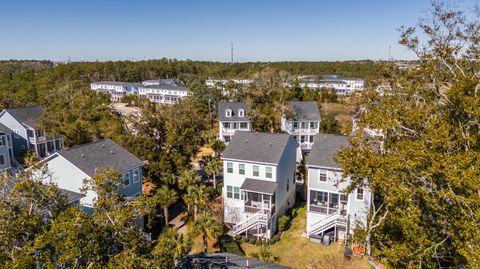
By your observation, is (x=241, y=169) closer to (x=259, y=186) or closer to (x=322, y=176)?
(x=259, y=186)

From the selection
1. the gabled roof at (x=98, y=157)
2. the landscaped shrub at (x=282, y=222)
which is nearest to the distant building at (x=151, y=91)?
the gabled roof at (x=98, y=157)

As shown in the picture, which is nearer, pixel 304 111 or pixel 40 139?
pixel 40 139

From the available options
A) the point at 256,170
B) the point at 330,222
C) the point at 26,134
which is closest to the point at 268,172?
the point at 256,170

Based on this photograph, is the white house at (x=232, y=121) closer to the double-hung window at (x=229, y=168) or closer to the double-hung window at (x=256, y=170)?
the double-hung window at (x=229, y=168)

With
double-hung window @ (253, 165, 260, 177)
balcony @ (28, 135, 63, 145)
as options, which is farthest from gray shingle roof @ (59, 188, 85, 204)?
balcony @ (28, 135, 63, 145)

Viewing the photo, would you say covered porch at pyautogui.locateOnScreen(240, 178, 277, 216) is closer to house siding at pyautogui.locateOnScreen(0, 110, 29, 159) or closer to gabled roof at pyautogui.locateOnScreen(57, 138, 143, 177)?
gabled roof at pyautogui.locateOnScreen(57, 138, 143, 177)

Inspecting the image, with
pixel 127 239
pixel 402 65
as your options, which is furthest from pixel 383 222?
pixel 127 239

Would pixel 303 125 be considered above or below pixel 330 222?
above
